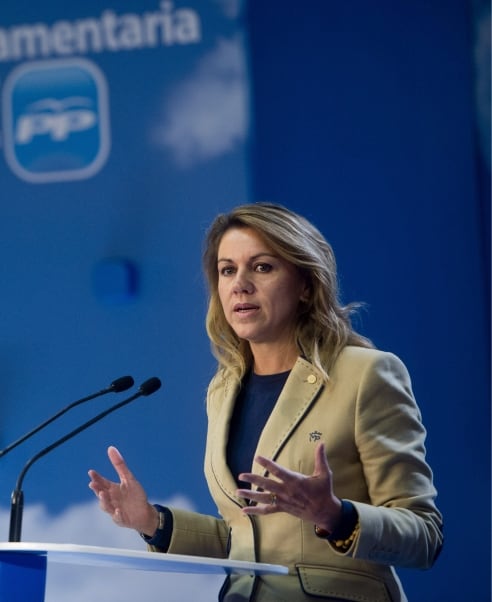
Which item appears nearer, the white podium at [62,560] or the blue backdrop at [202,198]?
the white podium at [62,560]

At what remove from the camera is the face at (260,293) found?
2.69 metres

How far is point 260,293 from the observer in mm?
2697

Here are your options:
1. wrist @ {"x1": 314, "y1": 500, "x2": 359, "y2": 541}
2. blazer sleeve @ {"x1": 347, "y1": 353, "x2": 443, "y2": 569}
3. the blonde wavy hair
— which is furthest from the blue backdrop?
wrist @ {"x1": 314, "y1": 500, "x2": 359, "y2": 541}

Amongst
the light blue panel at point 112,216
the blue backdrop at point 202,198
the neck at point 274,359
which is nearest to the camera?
the neck at point 274,359

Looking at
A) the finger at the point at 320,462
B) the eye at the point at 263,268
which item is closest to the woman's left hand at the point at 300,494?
the finger at the point at 320,462

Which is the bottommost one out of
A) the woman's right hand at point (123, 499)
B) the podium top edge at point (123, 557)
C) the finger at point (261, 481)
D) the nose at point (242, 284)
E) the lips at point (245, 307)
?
the woman's right hand at point (123, 499)

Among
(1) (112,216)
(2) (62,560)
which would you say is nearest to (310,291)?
(2) (62,560)

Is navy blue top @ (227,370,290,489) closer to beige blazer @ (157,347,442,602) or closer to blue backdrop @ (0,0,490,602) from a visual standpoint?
beige blazer @ (157,347,442,602)

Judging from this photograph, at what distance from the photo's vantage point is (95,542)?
13.0 ft

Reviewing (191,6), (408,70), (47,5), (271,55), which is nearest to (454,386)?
(408,70)

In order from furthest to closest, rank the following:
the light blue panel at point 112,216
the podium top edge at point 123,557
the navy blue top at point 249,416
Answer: the light blue panel at point 112,216, the navy blue top at point 249,416, the podium top edge at point 123,557

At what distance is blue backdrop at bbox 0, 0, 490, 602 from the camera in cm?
368

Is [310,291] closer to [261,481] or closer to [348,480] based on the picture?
[348,480]

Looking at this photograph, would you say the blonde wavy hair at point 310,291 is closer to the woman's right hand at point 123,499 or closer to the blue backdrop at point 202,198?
the woman's right hand at point 123,499
